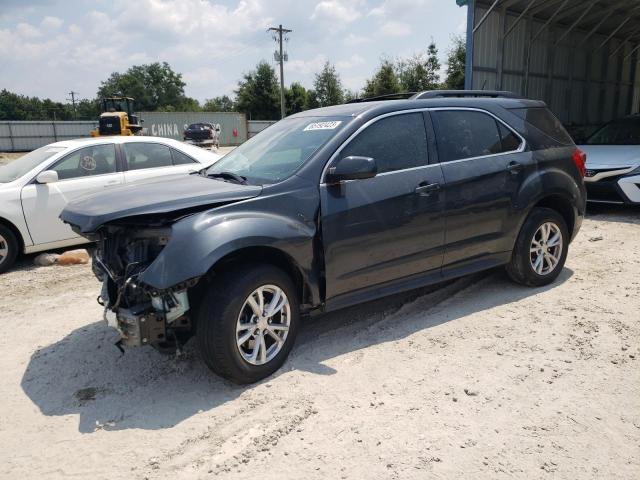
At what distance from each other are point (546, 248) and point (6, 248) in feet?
20.4

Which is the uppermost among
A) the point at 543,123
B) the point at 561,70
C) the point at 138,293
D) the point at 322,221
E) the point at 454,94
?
the point at 561,70

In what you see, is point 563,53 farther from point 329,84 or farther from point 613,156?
point 329,84

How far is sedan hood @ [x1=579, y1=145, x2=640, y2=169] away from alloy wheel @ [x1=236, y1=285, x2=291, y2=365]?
23.9 feet

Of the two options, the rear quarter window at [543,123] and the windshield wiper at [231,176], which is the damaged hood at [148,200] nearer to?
the windshield wiper at [231,176]

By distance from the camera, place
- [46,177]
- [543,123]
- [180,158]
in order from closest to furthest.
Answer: [543,123] < [46,177] < [180,158]

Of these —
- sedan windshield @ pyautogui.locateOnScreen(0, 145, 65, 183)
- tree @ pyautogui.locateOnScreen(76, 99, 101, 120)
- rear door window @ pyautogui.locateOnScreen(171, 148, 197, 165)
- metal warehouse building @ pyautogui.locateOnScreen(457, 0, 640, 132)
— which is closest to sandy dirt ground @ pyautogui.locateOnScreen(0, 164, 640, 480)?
sedan windshield @ pyautogui.locateOnScreen(0, 145, 65, 183)

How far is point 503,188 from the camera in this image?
4703mm

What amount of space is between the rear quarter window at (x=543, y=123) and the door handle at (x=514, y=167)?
18.3 inches

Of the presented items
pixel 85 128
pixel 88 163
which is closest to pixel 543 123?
pixel 88 163

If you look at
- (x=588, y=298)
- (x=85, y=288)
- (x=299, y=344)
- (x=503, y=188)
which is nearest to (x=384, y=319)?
(x=299, y=344)

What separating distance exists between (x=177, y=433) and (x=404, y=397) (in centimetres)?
139

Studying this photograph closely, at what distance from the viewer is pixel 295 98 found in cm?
5472

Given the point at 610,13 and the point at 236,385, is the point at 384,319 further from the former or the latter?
the point at 610,13

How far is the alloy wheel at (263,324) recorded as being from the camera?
3.39 m
